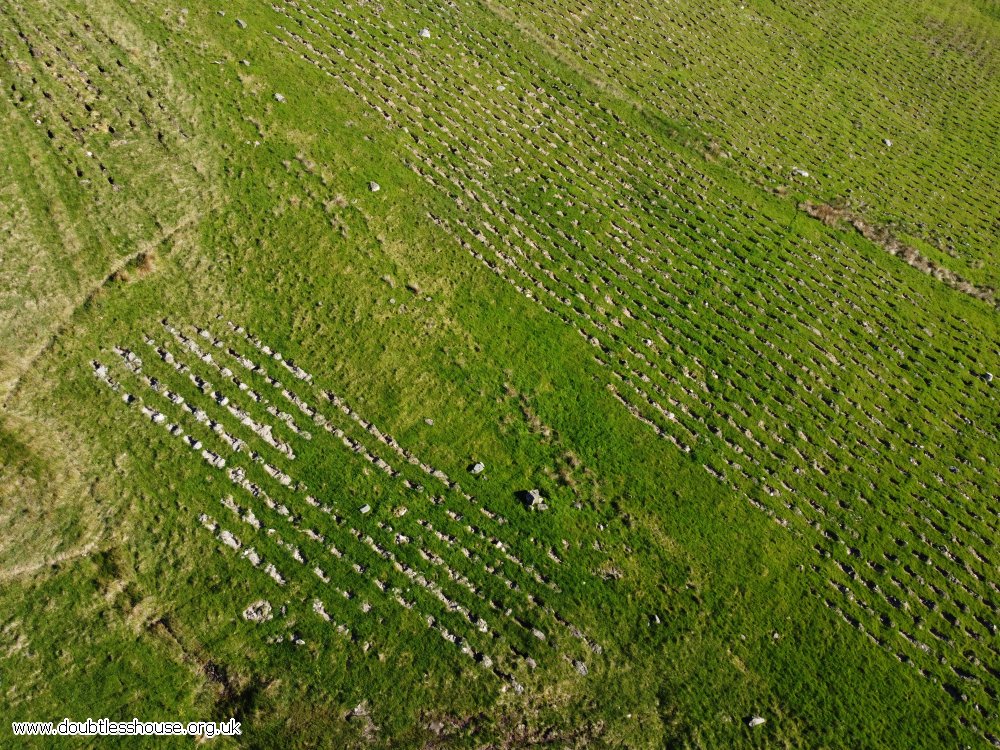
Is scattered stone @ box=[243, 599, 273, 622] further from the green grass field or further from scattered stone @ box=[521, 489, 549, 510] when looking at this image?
scattered stone @ box=[521, 489, 549, 510]

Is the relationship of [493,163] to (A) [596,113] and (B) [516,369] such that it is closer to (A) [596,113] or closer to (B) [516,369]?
(A) [596,113]

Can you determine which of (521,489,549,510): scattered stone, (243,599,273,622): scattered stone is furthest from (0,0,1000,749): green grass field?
(521,489,549,510): scattered stone

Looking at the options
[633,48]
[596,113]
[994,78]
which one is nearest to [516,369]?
[596,113]

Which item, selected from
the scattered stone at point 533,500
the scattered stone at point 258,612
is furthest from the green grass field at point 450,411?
the scattered stone at point 533,500

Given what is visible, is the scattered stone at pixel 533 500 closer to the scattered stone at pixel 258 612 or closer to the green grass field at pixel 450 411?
the green grass field at pixel 450 411

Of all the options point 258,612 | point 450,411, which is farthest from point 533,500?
point 258,612

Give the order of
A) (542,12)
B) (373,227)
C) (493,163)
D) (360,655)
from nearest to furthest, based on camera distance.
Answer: (360,655) < (373,227) < (493,163) < (542,12)
